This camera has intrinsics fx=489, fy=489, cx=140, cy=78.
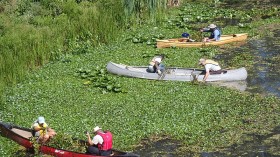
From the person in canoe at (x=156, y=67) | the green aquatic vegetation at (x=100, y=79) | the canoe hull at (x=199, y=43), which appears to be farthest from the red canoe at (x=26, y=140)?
the canoe hull at (x=199, y=43)

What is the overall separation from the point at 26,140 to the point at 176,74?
24.9ft

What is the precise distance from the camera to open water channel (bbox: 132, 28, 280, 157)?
1377 centimetres

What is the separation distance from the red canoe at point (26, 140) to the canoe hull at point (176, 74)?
647 cm

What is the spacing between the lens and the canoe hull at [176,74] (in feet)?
63.2

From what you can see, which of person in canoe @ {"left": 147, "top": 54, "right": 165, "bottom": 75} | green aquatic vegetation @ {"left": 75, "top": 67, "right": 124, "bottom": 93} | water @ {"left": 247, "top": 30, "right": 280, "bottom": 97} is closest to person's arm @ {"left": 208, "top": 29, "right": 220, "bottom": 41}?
water @ {"left": 247, "top": 30, "right": 280, "bottom": 97}

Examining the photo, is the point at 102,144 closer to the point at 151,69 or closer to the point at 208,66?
the point at 151,69

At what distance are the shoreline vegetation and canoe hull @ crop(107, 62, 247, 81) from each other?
1.06 ft

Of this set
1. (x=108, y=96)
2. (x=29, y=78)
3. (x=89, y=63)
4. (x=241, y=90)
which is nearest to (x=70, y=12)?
(x=89, y=63)

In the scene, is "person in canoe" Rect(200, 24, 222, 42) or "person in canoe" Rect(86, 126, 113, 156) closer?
"person in canoe" Rect(86, 126, 113, 156)

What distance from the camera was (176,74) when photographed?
774 inches

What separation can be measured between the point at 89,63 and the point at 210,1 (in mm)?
15993

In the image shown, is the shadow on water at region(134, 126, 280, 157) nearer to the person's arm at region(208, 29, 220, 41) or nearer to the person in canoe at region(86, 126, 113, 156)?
the person in canoe at region(86, 126, 113, 156)

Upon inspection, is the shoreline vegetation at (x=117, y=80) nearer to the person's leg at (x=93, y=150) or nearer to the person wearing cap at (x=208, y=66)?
the person wearing cap at (x=208, y=66)

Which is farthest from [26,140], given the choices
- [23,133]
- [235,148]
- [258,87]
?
[258,87]
